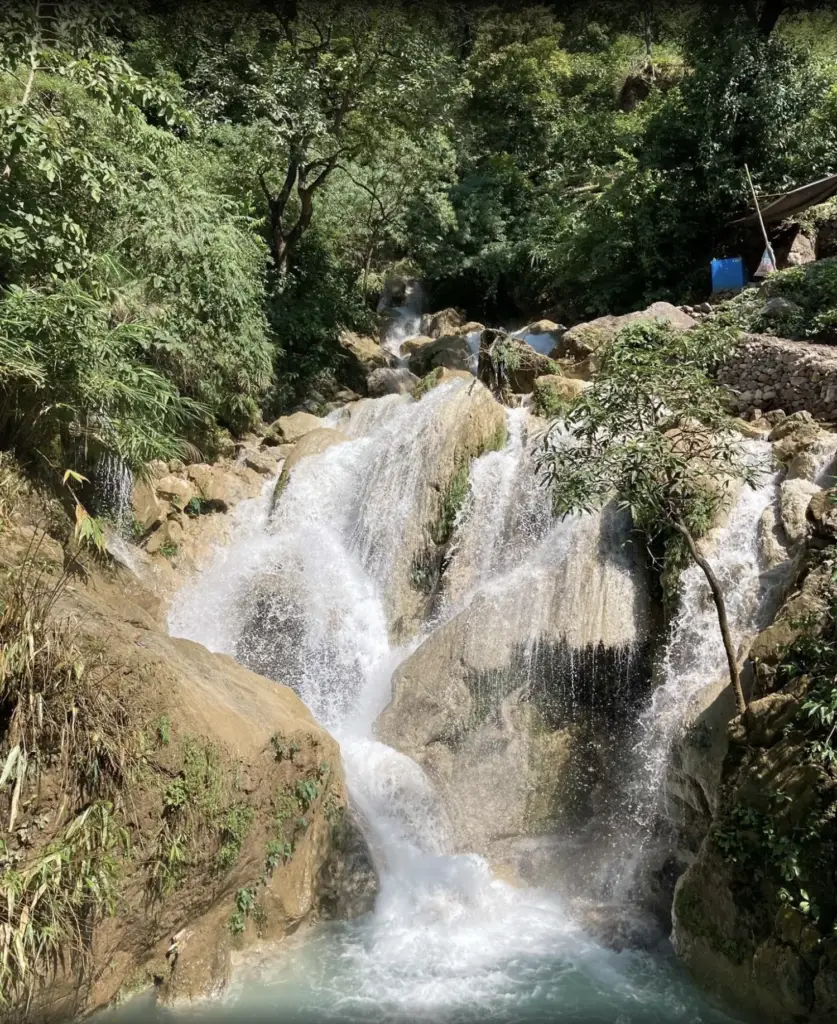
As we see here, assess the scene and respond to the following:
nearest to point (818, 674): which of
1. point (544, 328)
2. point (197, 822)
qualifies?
point (197, 822)

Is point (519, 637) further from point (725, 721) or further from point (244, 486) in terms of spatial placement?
point (244, 486)

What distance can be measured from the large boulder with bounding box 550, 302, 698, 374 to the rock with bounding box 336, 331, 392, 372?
5.76m

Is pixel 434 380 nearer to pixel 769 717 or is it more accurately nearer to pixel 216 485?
pixel 216 485

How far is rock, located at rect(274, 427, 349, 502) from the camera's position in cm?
1498

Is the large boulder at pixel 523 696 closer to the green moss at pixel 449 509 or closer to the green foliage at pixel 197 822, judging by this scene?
the green moss at pixel 449 509

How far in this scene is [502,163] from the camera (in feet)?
87.4

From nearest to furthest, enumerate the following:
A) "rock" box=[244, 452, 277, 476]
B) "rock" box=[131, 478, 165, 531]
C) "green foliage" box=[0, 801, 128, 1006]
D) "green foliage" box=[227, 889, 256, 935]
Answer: "green foliage" box=[0, 801, 128, 1006]
"green foliage" box=[227, 889, 256, 935]
"rock" box=[131, 478, 165, 531]
"rock" box=[244, 452, 277, 476]

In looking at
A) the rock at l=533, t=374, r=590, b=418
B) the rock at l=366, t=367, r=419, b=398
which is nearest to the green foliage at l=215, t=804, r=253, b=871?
Result: the rock at l=533, t=374, r=590, b=418

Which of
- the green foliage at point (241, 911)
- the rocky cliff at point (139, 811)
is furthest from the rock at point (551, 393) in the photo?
the green foliage at point (241, 911)

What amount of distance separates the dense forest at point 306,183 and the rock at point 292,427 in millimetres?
631

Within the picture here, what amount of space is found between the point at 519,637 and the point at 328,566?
4.70 m

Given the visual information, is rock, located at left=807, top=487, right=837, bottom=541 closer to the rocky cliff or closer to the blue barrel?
the rocky cliff

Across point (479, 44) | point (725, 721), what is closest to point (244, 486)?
point (725, 721)

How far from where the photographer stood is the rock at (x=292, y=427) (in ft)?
55.7
